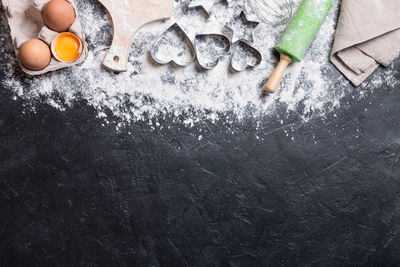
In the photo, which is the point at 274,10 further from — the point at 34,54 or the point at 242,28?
the point at 34,54

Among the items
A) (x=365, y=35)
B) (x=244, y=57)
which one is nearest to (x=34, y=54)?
(x=244, y=57)

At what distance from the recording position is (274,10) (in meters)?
1.67

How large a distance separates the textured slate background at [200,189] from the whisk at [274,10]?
0.25 metres

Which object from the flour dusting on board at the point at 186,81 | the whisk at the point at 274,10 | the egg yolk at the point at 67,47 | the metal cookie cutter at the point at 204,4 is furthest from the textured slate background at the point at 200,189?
the metal cookie cutter at the point at 204,4

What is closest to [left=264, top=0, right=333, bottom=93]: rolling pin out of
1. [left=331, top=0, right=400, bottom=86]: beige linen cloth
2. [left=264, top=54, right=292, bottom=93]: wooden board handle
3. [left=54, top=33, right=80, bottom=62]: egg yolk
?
[left=264, top=54, right=292, bottom=93]: wooden board handle

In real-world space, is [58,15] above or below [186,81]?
above

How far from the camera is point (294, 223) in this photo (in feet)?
5.64

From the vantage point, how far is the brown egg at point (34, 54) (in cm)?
144

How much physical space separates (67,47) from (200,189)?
0.62 metres

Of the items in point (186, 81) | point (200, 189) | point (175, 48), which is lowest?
point (200, 189)

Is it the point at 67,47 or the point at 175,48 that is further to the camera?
the point at 175,48

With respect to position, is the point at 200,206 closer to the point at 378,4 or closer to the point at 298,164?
the point at 298,164

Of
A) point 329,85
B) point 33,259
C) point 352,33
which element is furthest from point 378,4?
point 33,259

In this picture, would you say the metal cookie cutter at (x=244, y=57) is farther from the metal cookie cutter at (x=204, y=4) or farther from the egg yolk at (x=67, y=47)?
the egg yolk at (x=67, y=47)
